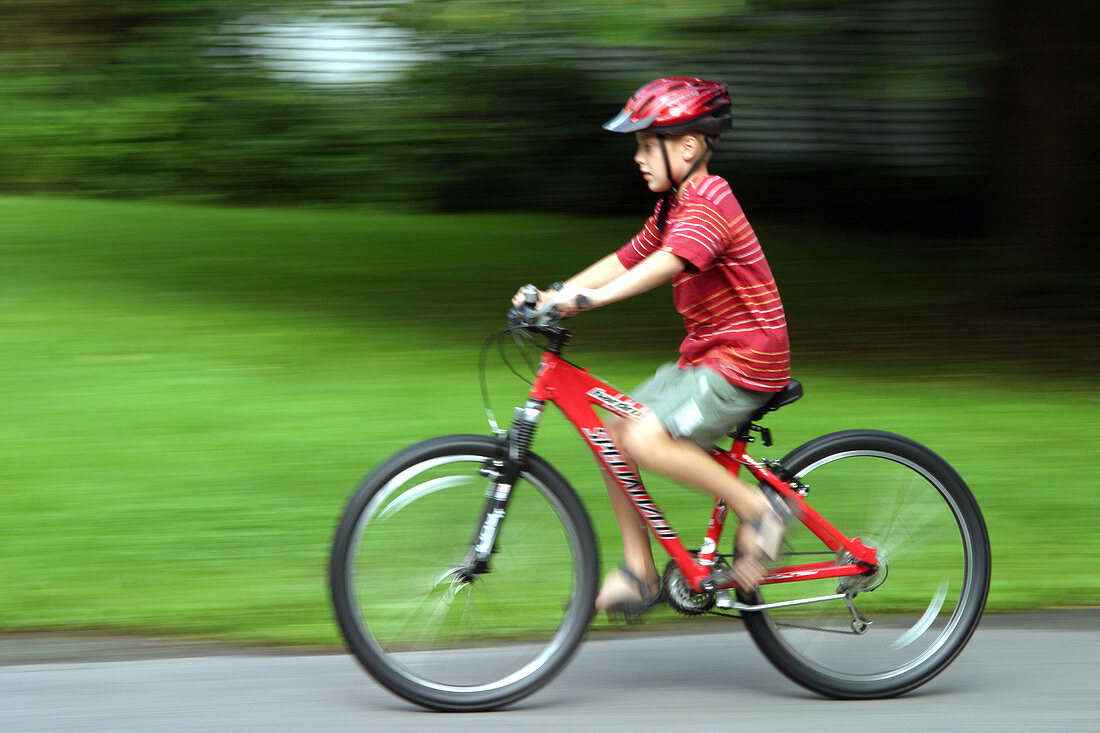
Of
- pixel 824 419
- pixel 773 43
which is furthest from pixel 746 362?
pixel 773 43

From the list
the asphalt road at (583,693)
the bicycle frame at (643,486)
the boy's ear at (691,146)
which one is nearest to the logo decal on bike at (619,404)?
the bicycle frame at (643,486)

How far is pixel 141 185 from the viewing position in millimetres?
16828

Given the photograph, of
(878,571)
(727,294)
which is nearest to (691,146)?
(727,294)

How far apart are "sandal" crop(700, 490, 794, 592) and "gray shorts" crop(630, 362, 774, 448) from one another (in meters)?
0.27

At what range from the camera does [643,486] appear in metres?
3.97

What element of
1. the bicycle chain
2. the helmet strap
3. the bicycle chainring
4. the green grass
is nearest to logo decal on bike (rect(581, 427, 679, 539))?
the bicycle chainring

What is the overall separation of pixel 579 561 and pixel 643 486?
295mm

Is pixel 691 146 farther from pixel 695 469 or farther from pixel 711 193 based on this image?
pixel 695 469

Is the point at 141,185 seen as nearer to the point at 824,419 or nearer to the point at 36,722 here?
the point at 824,419

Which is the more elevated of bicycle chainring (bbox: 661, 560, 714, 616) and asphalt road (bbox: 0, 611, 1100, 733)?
bicycle chainring (bbox: 661, 560, 714, 616)

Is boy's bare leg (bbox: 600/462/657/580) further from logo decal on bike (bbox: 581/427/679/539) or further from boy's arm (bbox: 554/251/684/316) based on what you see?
boy's arm (bbox: 554/251/684/316)

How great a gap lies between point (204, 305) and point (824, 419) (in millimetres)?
5017

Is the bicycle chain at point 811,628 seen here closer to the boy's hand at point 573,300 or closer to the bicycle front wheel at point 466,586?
the bicycle front wheel at point 466,586

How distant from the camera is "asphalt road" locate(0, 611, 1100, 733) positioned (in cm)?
385
